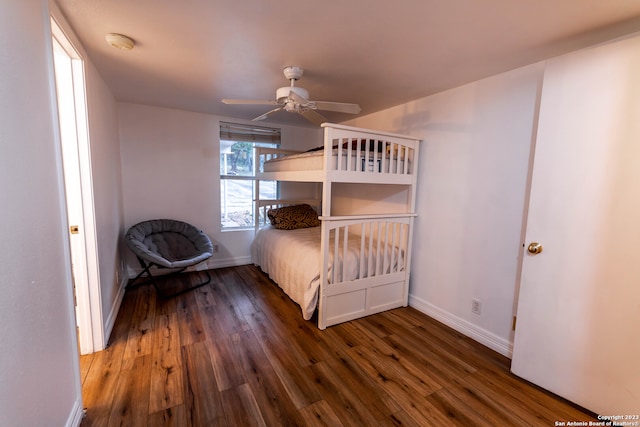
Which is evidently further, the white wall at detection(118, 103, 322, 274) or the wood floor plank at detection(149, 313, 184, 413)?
the white wall at detection(118, 103, 322, 274)

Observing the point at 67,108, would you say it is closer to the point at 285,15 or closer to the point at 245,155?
the point at 285,15

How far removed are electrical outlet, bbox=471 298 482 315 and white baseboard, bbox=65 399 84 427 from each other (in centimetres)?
274

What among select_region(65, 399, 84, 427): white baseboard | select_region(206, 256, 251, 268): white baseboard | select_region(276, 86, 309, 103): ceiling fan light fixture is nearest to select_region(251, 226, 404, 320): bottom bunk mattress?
select_region(206, 256, 251, 268): white baseboard

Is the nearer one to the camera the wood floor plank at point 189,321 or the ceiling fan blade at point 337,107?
the ceiling fan blade at point 337,107

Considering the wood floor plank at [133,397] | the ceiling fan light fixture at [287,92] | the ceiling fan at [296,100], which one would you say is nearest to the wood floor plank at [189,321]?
the wood floor plank at [133,397]

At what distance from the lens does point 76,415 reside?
4.59 ft

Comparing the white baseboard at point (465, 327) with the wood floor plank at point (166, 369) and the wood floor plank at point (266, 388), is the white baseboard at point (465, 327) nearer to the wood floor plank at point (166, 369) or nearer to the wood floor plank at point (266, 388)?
the wood floor plank at point (266, 388)

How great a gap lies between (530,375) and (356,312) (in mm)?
1329

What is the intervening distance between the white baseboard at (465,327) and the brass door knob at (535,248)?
2.62 ft

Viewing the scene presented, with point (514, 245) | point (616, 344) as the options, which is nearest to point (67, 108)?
point (514, 245)

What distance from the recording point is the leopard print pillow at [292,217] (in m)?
3.75

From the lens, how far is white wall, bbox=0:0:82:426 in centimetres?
88

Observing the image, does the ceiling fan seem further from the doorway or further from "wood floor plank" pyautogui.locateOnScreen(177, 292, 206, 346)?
"wood floor plank" pyautogui.locateOnScreen(177, 292, 206, 346)

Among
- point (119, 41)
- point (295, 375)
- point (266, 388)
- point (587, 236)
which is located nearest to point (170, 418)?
point (266, 388)
